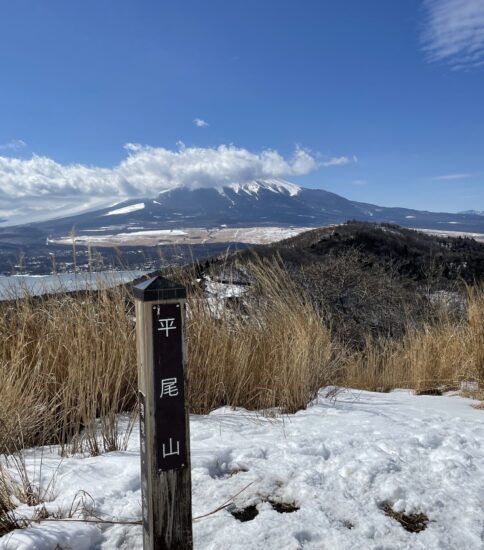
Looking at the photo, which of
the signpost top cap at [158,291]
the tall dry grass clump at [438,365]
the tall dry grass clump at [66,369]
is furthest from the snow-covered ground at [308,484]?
the tall dry grass clump at [438,365]

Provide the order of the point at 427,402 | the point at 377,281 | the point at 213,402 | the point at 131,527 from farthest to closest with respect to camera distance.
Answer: the point at 377,281 → the point at 427,402 → the point at 213,402 → the point at 131,527

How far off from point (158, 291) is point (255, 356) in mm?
2107

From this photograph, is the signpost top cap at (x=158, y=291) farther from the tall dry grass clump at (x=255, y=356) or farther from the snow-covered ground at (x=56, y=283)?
the snow-covered ground at (x=56, y=283)

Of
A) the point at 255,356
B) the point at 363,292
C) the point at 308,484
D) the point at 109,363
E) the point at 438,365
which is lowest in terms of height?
Result: the point at 363,292

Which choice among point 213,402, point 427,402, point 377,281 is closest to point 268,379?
point 213,402

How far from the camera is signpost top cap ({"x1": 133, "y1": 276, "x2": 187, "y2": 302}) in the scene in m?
1.23

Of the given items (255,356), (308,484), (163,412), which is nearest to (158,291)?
(163,412)

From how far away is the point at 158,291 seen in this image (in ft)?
4.08

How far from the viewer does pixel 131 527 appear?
158cm

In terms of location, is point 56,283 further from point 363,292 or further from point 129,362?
point 363,292

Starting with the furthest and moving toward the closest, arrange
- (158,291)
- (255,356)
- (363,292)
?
1. (363,292)
2. (255,356)
3. (158,291)

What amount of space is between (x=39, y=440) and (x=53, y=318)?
848 millimetres

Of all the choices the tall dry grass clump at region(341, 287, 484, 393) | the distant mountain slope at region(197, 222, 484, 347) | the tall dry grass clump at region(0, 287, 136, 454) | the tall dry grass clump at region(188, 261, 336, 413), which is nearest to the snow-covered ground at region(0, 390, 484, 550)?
the tall dry grass clump at region(0, 287, 136, 454)

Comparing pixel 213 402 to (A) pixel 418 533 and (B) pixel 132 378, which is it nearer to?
(B) pixel 132 378
